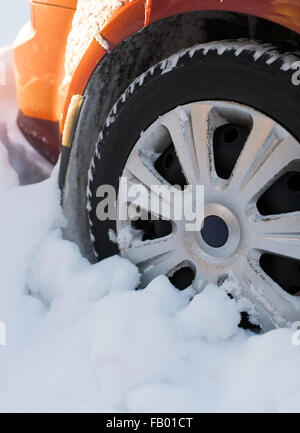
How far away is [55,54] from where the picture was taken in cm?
193

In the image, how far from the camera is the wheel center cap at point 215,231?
1.45 metres

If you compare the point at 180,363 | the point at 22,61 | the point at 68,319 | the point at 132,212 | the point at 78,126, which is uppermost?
the point at 22,61

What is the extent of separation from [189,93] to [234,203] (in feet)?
1.26

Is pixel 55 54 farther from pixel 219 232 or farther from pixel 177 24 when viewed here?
pixel 219 232

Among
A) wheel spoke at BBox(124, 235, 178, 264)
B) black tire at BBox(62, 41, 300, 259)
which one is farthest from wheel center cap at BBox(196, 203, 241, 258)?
black tire at BBox(62, 41, 300, 259)

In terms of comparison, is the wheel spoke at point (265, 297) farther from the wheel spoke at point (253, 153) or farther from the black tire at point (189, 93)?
the black tire at point (189, 93)

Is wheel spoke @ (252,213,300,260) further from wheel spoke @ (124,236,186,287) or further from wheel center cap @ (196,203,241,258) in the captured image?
wheel spoke @ (124,236,186,287)

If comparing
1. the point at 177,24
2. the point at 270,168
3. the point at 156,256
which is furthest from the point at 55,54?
the point at 270,168

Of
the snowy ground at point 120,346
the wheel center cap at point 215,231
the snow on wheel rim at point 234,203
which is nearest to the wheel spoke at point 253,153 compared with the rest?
the snow on wheel rim at point 234,203

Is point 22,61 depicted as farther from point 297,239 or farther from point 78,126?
point 297,239

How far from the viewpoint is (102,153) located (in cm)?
174

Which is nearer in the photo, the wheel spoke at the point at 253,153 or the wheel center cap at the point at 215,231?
the wheel spoke at the point at 253,153

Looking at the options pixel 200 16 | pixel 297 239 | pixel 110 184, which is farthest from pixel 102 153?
pixel 297 239

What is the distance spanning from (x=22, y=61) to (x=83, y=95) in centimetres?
46
